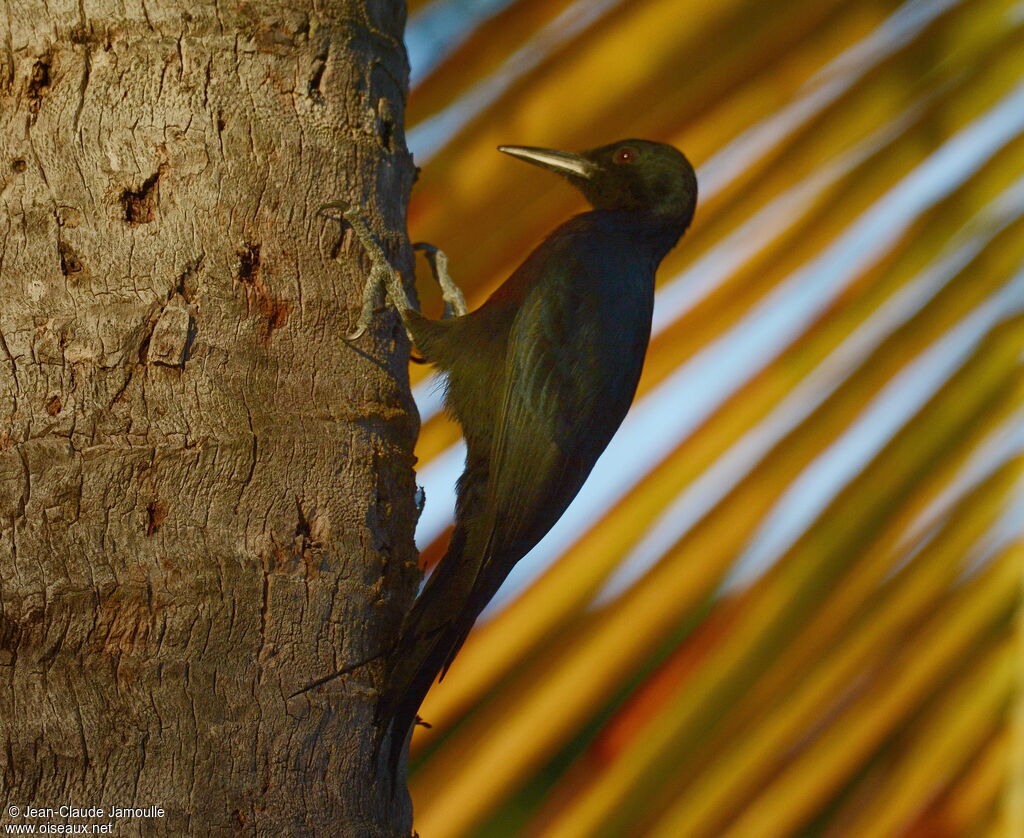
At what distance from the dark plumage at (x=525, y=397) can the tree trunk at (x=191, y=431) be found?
0.28 feet

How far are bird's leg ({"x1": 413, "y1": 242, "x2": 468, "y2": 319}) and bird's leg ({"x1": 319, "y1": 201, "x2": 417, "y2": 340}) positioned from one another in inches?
29.2

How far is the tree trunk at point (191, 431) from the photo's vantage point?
1631 mm

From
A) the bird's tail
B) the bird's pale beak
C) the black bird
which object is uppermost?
the bird's pale beak

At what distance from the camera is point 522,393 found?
2242 millimetres

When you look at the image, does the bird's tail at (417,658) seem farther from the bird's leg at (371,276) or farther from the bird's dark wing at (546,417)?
Result: the bird's leg at (371,276)

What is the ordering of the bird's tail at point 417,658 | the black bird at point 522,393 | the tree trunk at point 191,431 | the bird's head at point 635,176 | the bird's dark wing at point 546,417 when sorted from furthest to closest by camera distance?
the bird's head at point 635,176
the bird's dark wing at point 546,417
the black bird at point 522,393
the bird's tail at point 417,658
the tree trunk at point 191,431

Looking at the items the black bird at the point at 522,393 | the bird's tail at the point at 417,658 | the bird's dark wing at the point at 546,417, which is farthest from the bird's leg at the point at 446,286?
the bird's tail at the point at 417,658

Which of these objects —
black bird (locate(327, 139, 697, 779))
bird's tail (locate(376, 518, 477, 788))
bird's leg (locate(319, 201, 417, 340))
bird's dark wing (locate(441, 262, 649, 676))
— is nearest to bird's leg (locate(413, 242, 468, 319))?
black bird (locate(327, 139, 697, 779))

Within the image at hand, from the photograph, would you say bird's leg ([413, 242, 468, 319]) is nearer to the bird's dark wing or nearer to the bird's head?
the bird's head

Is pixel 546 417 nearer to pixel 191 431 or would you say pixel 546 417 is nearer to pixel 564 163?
pixel 191 431

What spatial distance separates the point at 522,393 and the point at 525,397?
1cm

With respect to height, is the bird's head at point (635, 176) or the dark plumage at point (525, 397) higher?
the bird's head at point (635, 176)

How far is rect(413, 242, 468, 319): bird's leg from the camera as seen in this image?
2.84 m

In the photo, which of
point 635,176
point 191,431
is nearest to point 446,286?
point 635,176
